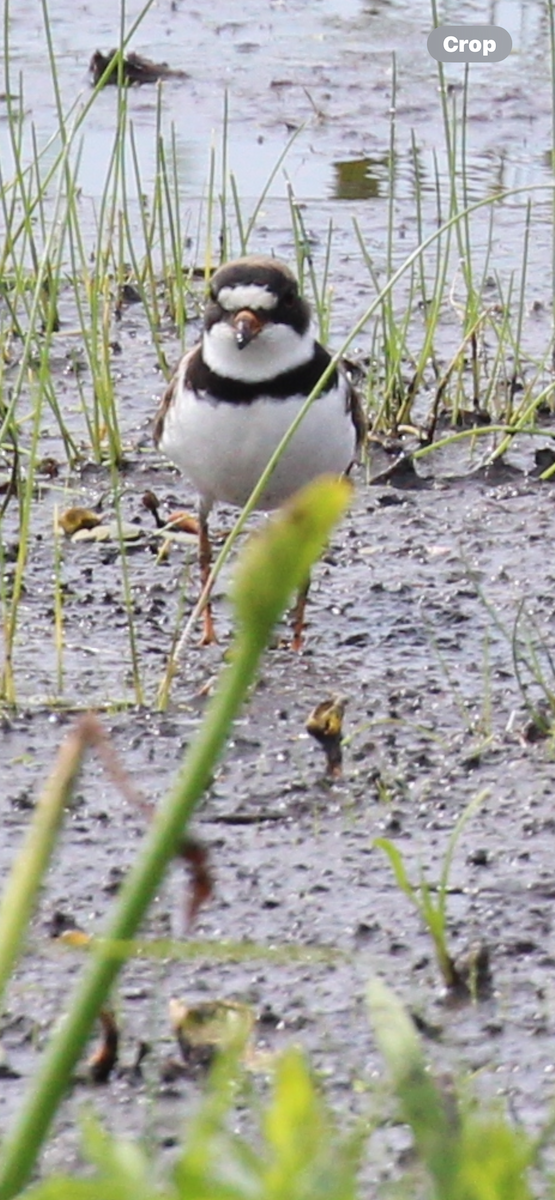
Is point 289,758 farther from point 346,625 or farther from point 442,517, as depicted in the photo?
point 442,517

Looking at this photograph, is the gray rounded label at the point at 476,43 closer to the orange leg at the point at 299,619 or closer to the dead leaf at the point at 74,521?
the dead leaf at the point at 74,521

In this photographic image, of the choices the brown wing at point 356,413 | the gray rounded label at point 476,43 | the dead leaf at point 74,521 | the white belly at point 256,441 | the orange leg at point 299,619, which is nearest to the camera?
the white belly at point 256,441

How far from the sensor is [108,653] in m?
4.51

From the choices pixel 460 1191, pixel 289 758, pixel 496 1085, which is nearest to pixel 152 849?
pixel 460 1191

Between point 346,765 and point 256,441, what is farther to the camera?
point 256,441

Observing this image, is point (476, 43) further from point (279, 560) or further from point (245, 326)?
point (279, 560)

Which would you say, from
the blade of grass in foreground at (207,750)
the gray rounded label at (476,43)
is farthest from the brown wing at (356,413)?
the gray rounded label at (476,43)

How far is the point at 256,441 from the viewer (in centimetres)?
446

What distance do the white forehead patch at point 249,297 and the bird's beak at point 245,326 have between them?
0.09ft

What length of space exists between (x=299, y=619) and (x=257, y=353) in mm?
647

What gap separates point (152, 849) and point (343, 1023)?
84.0 inches

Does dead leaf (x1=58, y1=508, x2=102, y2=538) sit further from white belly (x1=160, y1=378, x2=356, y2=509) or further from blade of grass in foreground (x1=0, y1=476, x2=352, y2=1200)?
blade of grass in foreground (x1=0, y1=476, x2=352, y2=1200)

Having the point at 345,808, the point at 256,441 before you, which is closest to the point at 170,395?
the point at 256,441

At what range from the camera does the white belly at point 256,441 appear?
14.7 ft
